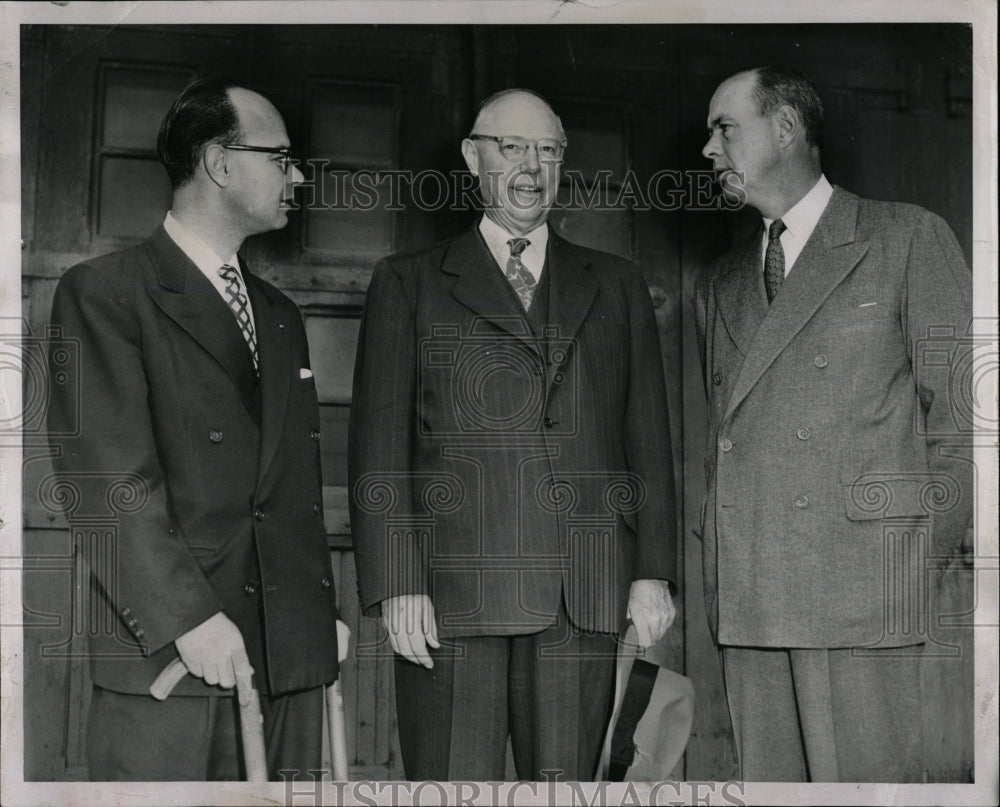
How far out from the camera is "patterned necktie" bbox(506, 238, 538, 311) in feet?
12.2

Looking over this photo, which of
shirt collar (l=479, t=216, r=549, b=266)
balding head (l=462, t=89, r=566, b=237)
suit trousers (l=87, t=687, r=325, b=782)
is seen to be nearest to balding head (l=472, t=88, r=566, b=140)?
balding head (l=462, t=89, r=566, b=237)

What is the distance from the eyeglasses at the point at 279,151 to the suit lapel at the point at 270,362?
281 mm

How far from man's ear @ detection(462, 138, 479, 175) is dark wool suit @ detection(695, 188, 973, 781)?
0.81 m

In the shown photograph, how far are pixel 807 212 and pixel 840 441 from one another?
607 mm

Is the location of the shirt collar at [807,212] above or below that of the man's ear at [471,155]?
below

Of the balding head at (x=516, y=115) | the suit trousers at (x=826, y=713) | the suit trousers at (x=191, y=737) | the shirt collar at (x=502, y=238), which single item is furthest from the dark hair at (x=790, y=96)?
the suit trousers at (x=191, y=737)

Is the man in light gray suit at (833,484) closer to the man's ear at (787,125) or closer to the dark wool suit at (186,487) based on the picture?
the man's ear at (787,125)

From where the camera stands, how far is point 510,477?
3.67m

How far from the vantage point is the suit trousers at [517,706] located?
3559 millimetres

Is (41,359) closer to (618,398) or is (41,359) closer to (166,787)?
(166,787)

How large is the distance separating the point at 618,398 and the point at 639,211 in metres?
0.53

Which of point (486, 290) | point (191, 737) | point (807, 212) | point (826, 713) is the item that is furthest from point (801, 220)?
point (191, 737)

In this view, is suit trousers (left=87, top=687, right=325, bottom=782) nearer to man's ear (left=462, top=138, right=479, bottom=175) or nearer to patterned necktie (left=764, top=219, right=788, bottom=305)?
man's ear (left=462, top=138, right=479, bottom=175)

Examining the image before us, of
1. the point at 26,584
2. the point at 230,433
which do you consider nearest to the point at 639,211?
the point at 230,433
